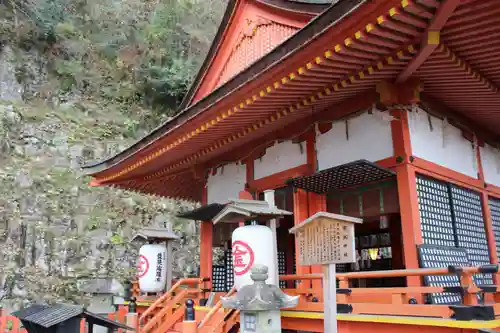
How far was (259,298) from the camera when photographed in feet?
13.9

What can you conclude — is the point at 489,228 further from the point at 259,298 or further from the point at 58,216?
the point at 58,216

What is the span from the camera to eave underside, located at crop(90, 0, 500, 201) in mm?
3969

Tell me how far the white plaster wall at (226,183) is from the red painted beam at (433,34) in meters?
4.31

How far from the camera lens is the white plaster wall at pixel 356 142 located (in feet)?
19.3

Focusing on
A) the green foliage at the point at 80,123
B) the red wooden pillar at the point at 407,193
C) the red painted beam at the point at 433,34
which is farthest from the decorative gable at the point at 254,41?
the green foliage at the point at 80,123

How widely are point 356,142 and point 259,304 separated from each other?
3.17 metres

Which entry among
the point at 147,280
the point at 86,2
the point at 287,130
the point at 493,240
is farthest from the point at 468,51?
the point at 86,2

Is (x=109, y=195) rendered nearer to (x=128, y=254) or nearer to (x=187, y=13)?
(x=128, y=254)

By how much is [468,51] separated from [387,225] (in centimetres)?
511

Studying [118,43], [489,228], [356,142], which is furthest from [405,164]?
[118,43]

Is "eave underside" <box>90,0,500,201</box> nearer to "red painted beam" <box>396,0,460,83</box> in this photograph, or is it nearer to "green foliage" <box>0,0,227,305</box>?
"red painted beam" <box>396,0,460,83</box>

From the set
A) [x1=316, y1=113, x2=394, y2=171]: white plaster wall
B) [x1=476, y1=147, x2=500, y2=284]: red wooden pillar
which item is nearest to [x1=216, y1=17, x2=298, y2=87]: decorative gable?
[x1=316, y1=113, x2=394, y2=171]: white plaster wall

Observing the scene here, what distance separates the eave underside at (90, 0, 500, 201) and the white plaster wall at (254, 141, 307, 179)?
0.22 m

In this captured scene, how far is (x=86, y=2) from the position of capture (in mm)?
21266
